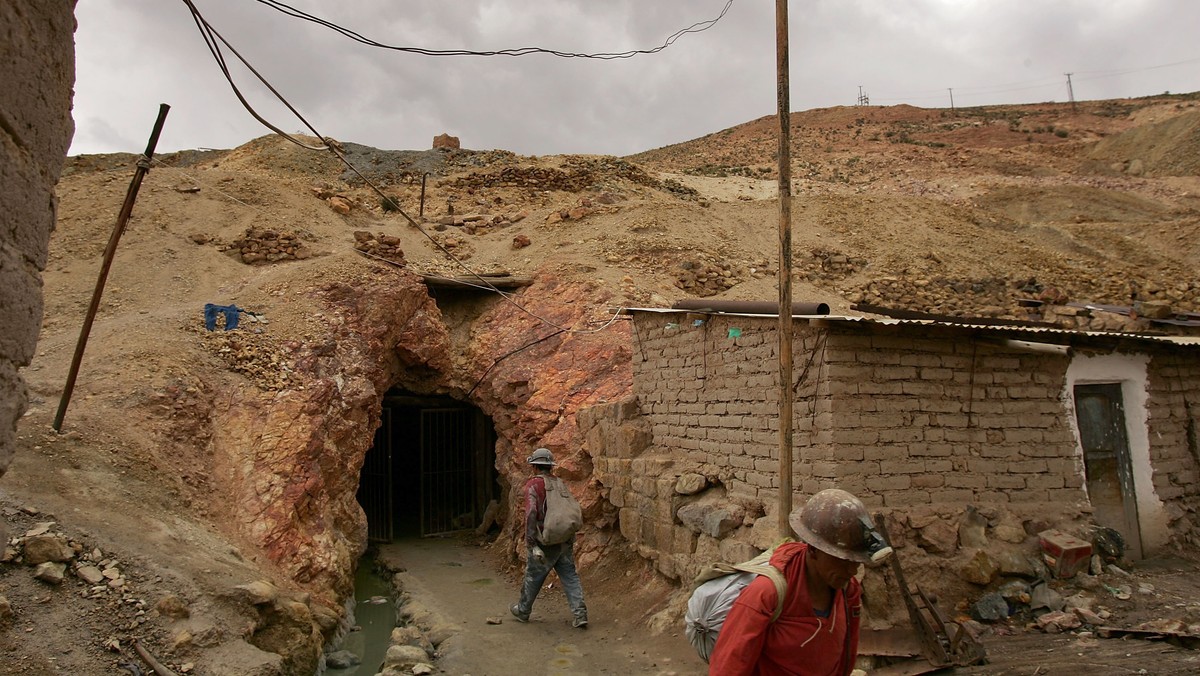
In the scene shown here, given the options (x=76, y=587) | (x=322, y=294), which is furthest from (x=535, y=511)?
(x=322, y=294)

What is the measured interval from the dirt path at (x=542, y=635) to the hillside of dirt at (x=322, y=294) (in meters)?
0.89

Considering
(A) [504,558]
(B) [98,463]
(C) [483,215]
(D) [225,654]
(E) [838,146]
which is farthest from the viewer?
(E) [838,146]

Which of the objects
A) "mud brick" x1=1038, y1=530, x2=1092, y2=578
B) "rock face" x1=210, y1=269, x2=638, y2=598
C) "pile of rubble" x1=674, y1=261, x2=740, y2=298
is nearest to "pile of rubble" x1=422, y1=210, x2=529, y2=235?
"rock face" x1=210, y1=269, x2=638, y2=598

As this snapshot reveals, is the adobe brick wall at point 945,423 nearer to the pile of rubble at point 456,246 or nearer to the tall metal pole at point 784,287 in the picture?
the tall metal pole at point 784,287

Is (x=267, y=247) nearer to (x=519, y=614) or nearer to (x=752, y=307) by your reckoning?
(x=519, y=614)

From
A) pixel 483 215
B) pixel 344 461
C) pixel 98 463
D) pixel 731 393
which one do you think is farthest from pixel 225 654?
pixel 483 215

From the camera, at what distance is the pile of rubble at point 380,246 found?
13.6 m

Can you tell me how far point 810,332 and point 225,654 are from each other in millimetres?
5066

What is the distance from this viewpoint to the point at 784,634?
233 centimetres

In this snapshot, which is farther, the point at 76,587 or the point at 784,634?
the point at 76,587

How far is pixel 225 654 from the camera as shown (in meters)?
5.10

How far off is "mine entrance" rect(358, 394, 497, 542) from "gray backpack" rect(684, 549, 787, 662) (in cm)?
989

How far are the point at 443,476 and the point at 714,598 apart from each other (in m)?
11.3

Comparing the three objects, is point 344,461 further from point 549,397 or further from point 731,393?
point 731,393
